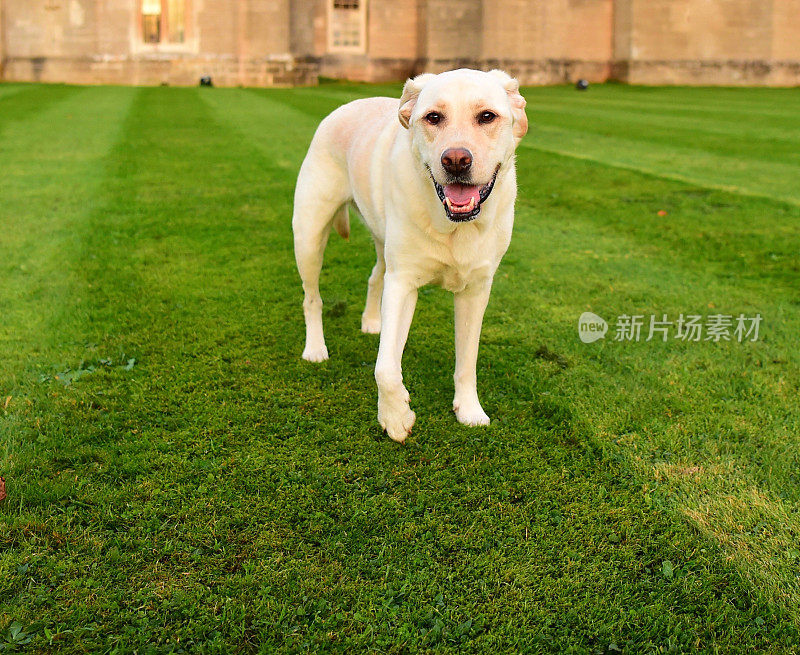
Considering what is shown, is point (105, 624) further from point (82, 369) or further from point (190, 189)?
point (190, 189)

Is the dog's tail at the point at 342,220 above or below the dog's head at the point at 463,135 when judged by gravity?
below

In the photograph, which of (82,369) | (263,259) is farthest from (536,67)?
(82,369)

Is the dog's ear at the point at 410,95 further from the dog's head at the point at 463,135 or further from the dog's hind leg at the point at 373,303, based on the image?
the dog's hind leg at the point at 373,303

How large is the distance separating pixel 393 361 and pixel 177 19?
29.5 metres

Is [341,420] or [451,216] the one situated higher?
[451,216]

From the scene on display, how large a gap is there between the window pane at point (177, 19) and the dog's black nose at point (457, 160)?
29.3m

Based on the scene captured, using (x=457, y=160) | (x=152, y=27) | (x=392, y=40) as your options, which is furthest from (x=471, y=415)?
(x=392, y=40)

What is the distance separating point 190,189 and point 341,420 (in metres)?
6.36

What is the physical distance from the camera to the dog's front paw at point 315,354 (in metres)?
4.30

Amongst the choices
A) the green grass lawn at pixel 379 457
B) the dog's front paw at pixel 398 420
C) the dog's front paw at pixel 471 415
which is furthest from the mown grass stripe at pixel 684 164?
the dog's front paw at pixel 398 420

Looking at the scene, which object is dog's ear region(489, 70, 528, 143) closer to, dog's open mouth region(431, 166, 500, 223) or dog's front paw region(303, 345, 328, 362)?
dog's open mouth region(431, 166, 500, 223)

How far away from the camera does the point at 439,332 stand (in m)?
4.83

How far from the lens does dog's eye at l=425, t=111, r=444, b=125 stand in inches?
116

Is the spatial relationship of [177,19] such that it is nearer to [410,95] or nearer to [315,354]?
[315,354]
